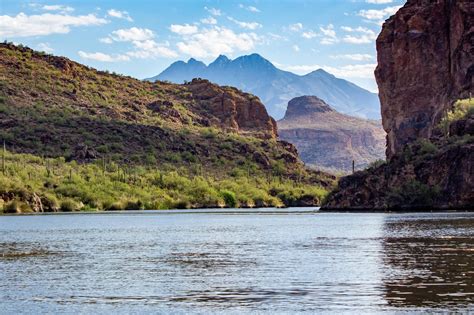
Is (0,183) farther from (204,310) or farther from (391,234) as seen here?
(204,310)

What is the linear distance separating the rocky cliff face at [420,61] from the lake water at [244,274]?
10720 centimetres

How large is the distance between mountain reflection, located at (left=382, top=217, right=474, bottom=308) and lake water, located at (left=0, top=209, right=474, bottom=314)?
5 centimetres

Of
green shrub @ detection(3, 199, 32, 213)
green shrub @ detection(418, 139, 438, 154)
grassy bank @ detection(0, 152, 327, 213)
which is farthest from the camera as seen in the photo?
grassy bank @ detection(0, 152, 327, 213)

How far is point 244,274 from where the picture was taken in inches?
1762

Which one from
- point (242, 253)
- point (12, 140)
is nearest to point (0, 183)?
point (12, 140)

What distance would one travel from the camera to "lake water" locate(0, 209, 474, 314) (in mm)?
34219

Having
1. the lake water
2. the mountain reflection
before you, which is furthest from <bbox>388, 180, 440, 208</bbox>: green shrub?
the mountain reflection

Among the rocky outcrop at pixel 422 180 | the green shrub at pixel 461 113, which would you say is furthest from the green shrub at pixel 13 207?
→ the green shrub at pixel 461 113

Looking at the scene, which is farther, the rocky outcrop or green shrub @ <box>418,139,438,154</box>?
green shrub @ <box>418,139,438,154</box>

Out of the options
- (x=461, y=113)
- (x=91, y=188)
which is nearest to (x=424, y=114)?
(x=461, y=113)

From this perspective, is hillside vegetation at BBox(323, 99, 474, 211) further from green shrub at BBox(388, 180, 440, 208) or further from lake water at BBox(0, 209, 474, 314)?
lake water at BBox(0, 209, 474, 314)

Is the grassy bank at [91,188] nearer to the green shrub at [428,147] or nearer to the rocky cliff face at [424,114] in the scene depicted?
the rocky cliff face at [424,114]

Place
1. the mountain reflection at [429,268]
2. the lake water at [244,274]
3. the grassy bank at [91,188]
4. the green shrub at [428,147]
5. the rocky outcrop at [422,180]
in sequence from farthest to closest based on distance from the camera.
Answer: the grassy bank at [91,188], the green shrub at [428,147], the rocky outcrop at [422,180], the mountain reflection at [429,268], the lake water at [244,274]

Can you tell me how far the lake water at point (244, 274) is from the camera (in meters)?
34.2
